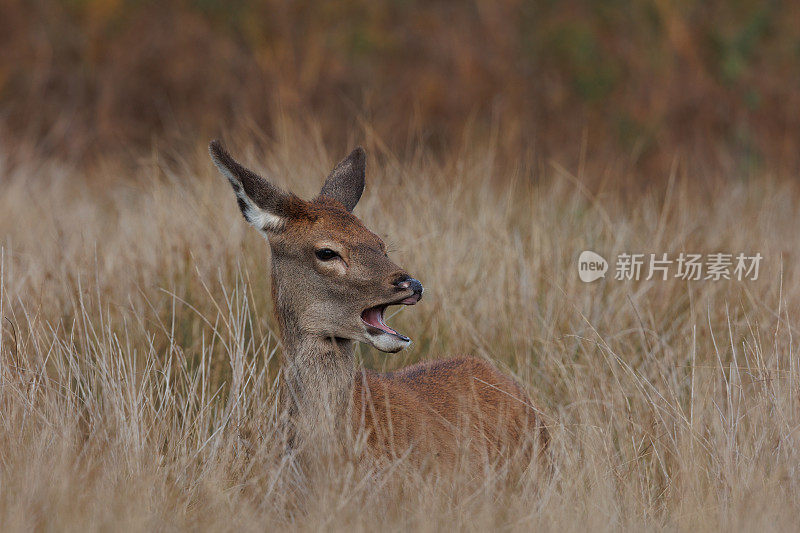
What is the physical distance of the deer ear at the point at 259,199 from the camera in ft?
15.2

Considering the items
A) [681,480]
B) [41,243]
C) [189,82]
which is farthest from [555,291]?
[189,82]

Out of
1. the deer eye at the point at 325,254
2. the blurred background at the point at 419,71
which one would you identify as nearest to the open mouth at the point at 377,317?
the deer eye at the point at 325,254

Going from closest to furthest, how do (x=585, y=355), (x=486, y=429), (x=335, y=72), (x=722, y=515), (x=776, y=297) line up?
(x=722, y=515), (x=486, y=429), (x=585, y=355), (x=776, y=297), (x=335, y=72)

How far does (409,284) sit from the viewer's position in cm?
437

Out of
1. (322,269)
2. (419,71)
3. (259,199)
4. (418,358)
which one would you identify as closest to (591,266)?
(418,358)

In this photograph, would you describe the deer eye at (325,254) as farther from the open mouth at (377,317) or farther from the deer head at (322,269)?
the open mouth at (377,317)

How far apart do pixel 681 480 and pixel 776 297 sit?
199cm

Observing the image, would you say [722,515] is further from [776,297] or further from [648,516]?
[776,297]

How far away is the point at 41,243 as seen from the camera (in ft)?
23.3

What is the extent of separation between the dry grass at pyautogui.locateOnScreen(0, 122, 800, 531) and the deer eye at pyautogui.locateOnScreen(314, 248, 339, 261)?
1.71 ft

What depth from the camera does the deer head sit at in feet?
14.7

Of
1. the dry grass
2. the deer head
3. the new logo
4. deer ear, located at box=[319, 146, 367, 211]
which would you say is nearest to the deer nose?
the deer head

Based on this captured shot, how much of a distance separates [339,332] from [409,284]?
378 mm

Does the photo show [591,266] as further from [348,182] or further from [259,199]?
[259,199]
